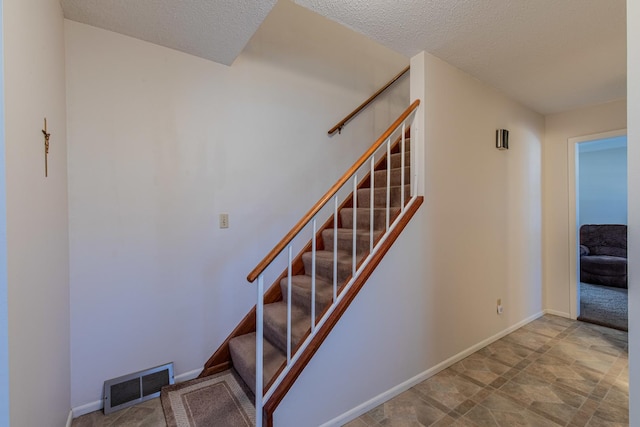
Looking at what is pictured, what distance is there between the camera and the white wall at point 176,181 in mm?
1680

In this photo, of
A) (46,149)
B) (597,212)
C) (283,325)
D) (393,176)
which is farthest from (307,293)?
(597,212)

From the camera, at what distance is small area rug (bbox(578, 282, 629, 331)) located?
310 centimetres

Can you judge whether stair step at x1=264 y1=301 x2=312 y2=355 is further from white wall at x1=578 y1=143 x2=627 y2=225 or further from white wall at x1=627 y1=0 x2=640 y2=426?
white wall at x1=578 y1=143 x2=627 y2=225

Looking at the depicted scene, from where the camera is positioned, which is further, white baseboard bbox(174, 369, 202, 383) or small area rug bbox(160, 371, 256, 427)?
white baseboard bbox(174, 369, 202, 383)

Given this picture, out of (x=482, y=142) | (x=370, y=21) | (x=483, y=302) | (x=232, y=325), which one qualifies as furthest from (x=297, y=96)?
(x=483, y=302)

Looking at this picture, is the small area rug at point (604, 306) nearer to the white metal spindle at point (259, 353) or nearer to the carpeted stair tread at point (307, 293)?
the carpeted stair tread at point (307, 293)

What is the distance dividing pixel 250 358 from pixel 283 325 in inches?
11.6

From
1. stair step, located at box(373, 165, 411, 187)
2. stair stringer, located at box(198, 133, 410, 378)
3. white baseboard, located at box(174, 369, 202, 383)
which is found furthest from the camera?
stair step, located at box(373, 165, 411, 187)

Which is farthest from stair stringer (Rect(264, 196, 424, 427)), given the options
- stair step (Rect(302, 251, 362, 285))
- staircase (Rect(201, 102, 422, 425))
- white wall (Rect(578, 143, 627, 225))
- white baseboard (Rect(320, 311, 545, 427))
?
white wall (Rect(578, 143, 627, 225))

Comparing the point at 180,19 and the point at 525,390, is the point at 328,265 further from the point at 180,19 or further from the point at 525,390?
the point at 180,19

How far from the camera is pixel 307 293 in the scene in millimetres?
1976


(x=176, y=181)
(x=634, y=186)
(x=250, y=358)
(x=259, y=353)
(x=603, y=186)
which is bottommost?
(x=250, y=358)

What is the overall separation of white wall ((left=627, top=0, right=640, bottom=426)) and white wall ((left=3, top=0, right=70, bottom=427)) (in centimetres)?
186

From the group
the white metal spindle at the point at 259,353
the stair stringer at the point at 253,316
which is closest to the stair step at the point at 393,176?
the stair stringer at the point at 253,316
